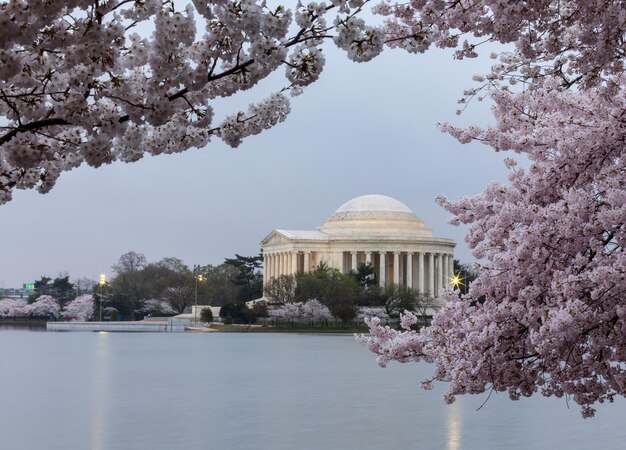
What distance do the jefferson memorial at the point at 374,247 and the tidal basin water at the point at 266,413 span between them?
3648 inches

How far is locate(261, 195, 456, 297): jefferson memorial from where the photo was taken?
140625 mm

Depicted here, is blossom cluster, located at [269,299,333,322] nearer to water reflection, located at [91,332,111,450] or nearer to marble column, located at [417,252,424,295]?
marble column, located at [417,252,424,295]

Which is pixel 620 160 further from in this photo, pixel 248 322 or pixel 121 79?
pixel 248 322

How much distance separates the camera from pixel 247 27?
23.4 feet

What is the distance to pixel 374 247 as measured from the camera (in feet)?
460

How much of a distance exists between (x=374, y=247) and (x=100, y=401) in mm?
109219

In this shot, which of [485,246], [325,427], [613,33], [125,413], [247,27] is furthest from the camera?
[125,413]

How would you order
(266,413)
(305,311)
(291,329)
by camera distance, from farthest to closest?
(305,311) < (291,329) < (266,413)

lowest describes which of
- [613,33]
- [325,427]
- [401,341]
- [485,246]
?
[325,427]

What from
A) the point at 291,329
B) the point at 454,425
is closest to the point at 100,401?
the point at 454,425

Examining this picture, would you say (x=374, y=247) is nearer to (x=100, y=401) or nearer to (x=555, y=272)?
(x=100, y=401)

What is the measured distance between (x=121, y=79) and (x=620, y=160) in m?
5.39

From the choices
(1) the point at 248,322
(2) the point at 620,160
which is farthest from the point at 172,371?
(1) the point at 248,322

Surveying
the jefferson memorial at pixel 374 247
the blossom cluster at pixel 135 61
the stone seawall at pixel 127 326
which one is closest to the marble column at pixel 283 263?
the jefferson memorial at pixel 374 247
